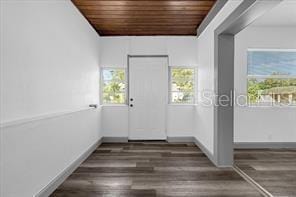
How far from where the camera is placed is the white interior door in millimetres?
6273

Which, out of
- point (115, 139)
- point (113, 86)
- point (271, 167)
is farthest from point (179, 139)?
point (271, 167)

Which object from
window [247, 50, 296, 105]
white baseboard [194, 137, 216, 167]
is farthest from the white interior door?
window [247, 50, 296, 105]

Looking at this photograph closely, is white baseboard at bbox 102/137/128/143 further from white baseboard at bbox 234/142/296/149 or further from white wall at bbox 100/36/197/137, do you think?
white baseboard at bbox 234/142/296/149

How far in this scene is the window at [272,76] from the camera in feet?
17.9

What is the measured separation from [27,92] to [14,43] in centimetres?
49

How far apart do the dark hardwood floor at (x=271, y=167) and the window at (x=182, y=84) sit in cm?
181

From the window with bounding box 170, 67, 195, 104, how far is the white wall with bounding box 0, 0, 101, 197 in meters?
2.63

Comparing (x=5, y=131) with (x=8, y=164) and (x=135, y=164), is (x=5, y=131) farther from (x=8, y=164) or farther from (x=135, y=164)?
(x=135, y=164)

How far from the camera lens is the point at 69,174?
365cm

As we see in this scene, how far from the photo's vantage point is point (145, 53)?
6.23 m

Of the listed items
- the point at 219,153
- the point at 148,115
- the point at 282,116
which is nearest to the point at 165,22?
the point at 148,115

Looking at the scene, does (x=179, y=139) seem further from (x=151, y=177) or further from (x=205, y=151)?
(x=151, y=177)

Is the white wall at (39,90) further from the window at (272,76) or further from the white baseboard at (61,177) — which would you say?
the window at (272,76)

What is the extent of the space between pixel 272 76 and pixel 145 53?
2.94 meters
